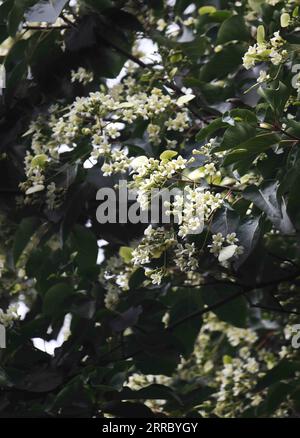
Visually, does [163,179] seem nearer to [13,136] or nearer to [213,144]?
[213,144]

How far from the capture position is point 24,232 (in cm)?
258

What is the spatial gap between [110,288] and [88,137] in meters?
0.55

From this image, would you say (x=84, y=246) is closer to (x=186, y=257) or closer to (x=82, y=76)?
(x=82, y=76)

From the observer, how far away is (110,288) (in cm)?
273

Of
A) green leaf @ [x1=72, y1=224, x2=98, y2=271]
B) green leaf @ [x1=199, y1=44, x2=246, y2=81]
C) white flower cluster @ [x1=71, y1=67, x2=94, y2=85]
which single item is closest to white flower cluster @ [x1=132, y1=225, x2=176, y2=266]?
green leaf @ [x1=72, y1=224, x2=98, y2=271]

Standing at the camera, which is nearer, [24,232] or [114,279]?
[24,232]

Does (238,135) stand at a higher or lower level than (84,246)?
higher

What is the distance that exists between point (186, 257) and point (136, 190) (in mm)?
305

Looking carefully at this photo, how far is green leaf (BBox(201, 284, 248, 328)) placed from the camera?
2.92m

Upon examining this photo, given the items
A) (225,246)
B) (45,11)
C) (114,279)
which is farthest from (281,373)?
(45,11)

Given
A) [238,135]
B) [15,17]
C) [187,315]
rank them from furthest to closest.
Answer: [187,315], [15,17], [238,135]

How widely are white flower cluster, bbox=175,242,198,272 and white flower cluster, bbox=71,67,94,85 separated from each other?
0.93m

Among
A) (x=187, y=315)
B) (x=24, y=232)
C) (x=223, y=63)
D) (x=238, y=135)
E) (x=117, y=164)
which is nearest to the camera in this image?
(x=238, y=135)
